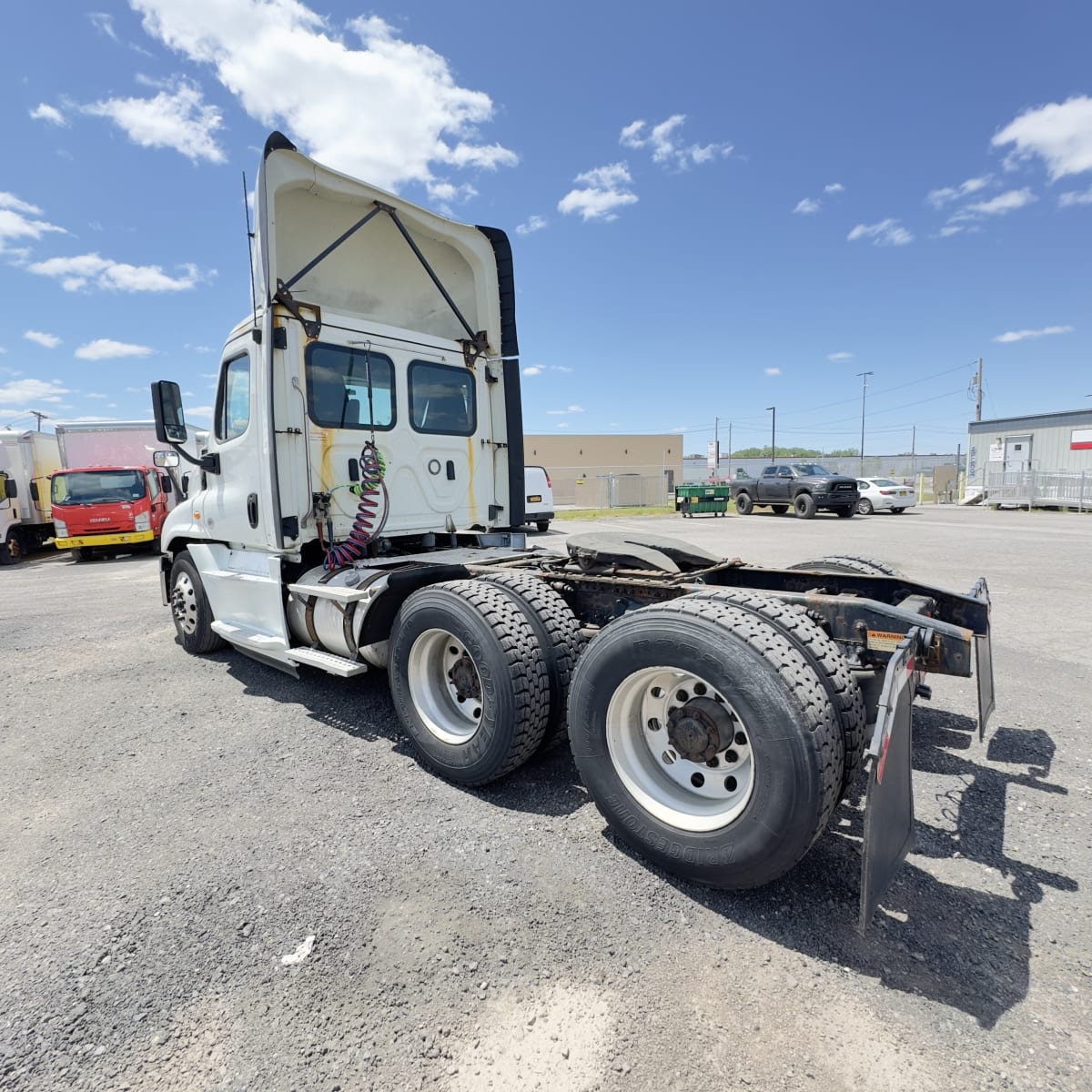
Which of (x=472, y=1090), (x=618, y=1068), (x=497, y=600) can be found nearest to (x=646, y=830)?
(x=618, y=1068)

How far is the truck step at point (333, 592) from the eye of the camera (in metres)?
3.93

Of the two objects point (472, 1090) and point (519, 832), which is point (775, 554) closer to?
point (519, 832)

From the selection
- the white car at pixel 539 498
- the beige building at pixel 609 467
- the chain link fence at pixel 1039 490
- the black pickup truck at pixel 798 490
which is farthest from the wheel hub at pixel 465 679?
the beige building at pixel 609 467

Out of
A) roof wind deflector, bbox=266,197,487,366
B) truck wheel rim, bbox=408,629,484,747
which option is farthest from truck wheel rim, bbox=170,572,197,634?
truck wheel rim, bbox=408,629,484,747

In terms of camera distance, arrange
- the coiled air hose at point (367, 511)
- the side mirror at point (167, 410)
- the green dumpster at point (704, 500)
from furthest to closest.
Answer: the green dumpster at point (704, 500), the side mirror at point (167, 410), the coiled air hose at point (367, 511)

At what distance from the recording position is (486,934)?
2311 mm

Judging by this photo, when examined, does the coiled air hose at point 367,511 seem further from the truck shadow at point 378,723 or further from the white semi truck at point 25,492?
the white semi truck at point 25,492

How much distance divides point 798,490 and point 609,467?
60.2ft

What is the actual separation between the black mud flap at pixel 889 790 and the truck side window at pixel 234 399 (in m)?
4.42

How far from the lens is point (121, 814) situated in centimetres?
321

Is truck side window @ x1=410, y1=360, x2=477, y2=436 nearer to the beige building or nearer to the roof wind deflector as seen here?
the roof wind deflector

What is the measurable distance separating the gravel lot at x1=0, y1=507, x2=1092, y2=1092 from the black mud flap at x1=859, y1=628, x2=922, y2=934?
0.26 meters

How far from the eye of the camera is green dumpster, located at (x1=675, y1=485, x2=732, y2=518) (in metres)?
25.2

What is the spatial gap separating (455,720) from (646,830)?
139 cm
